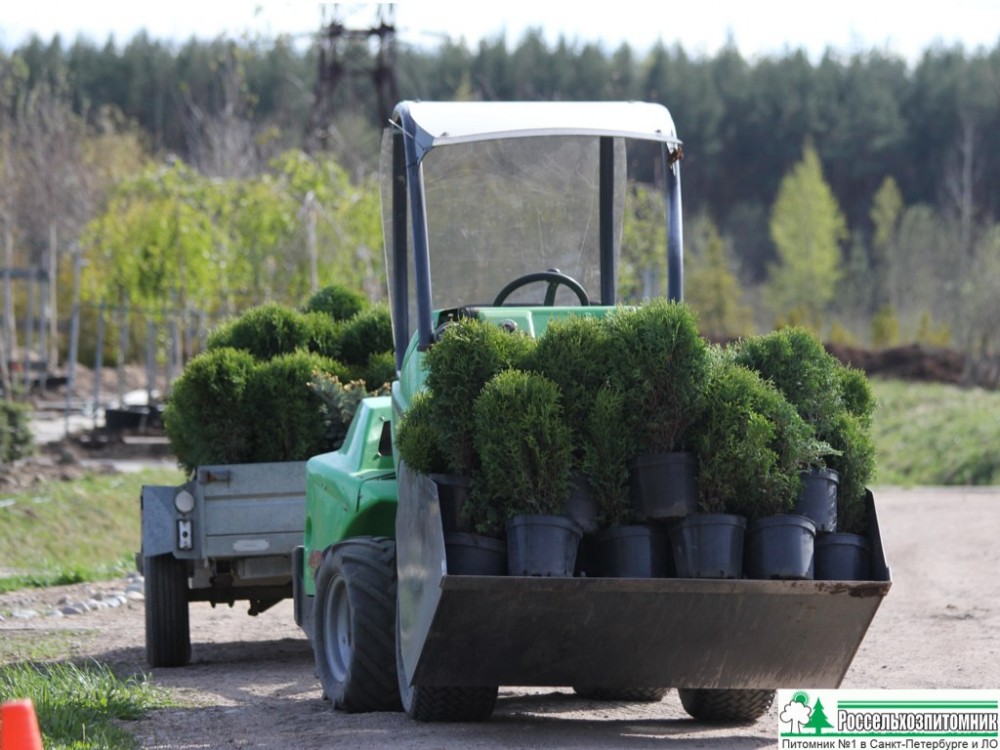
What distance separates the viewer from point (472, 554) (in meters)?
6.23

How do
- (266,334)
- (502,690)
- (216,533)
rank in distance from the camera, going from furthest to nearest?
(266,334)
(216,533)
(502,690)

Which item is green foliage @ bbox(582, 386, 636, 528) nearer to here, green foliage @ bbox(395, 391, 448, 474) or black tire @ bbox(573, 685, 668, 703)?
green foliage @ bbox(395, 391, 448, 474)

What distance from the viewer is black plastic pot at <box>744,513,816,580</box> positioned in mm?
6242

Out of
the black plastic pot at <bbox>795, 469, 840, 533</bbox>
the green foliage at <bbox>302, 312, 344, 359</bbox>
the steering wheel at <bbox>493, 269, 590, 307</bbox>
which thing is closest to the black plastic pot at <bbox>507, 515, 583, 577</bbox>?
the black plastic pot at <bbox>795, 469, 840, 533</bbox>

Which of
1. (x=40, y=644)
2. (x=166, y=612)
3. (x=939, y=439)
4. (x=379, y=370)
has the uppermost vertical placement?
(x=379, y=370)

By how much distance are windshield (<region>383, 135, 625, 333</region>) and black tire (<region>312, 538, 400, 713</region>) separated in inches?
55.8

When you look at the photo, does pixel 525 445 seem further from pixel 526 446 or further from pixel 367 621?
pixel 367 621

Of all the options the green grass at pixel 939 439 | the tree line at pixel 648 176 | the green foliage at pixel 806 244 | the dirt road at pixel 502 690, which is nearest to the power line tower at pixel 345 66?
the tree line at pixel 648 176

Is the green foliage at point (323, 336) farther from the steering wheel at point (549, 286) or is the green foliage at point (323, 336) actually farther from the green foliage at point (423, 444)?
the green foliage at point (423, 444)

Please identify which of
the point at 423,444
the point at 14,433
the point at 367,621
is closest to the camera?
the point at 423,444

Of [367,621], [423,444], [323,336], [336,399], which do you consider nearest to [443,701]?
[367,621]

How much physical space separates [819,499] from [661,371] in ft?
2.70

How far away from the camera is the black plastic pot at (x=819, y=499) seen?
21.0 feet

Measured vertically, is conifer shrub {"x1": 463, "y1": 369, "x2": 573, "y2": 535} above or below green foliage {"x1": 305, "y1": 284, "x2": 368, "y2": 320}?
below
